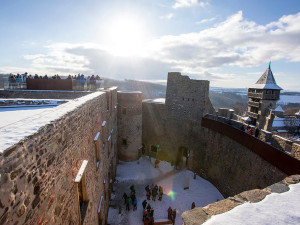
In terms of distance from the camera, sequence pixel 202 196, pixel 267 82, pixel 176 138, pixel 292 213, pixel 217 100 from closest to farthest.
Result: pixel 292 213 < pixel 202 196 < pixel 176 138 < pixel 267 82 < pixel 217 100

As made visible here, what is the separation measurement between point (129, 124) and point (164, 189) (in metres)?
6.42

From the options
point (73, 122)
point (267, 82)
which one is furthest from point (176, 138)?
point (267, 82)

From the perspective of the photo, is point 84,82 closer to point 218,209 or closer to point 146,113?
point 146,113

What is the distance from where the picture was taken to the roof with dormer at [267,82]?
28.3 meters

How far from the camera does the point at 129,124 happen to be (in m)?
16.5

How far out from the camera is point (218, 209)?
3006 mm

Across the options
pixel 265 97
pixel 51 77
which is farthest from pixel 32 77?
pixel 265 97

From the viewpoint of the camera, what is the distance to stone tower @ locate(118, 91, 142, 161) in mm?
16266

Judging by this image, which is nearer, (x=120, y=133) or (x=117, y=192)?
(x=117, y=192)

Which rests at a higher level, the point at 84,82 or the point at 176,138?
the point at 84,82

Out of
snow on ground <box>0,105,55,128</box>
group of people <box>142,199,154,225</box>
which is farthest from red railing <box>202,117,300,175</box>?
snow on ground <box>0,105,55,128</box>

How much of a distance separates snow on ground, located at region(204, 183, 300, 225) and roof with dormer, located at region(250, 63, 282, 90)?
30257 millimetres

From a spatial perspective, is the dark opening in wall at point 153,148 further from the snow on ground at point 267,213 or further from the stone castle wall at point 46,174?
the snow on ground at point 267,213

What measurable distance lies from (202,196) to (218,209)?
1126 cm
